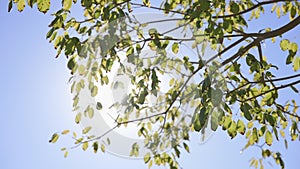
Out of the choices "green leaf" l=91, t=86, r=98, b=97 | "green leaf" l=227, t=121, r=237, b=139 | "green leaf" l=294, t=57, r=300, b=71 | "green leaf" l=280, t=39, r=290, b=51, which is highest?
"green leaf" l=280, t=39, r=290, b=51

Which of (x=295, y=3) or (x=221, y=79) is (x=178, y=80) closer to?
(x=221, y=79)

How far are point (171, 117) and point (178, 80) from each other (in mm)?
343

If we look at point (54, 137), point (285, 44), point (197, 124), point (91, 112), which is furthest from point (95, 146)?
point (285, 44)

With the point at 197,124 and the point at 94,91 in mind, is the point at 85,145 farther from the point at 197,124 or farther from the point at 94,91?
the point at 197,124

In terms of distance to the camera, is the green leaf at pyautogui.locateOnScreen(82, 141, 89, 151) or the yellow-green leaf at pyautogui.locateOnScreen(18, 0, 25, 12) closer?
the yellow-green leaf at pyautogui.locateOnScreen(18, 0, 25, 12)

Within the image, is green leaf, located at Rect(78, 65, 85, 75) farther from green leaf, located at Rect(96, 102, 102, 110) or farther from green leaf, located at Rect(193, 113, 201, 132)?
green leaf, located at Rect(193, 113, 201, 132)

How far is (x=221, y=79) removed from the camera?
1406 mm

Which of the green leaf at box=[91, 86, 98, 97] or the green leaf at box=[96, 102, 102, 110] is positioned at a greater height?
the green leaf at box=[91, 86, 98, 97]

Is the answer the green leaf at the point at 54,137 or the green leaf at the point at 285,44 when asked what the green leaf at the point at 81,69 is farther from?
the green leaf at the point at 285,44

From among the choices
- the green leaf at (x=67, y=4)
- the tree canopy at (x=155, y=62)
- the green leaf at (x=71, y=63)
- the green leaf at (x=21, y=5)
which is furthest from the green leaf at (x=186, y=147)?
the green leaf at (x=21, y=5)

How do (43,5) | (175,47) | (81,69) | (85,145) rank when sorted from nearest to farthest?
1. (43,5)
2. (81,69)
3. (175,47)
4. (85,145)

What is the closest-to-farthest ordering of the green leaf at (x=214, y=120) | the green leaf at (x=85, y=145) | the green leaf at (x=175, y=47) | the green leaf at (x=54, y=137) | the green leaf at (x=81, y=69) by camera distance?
the green leaf at (x=214, y=120)
the green leaf at (x=81, y=69)
the green leaf at (x=175, y=47)
the green leaf at (x=54, y=137)
the green leaf at (x=85, y=145)

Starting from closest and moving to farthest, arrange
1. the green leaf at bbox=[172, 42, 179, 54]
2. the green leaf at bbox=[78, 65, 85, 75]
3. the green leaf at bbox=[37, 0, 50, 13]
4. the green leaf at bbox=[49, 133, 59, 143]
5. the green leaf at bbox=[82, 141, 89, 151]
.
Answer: the green leaf at bbox=[37, 0, 50, 13] < the green leaf at bbox=[78, 65, 85, 75] < the green leaf at bbox=[172, 42, 179, 54] < the green leaf at bbox=[49, 133, 59, 143] < the green leaf at bbox=[82, 141, 89, 151]

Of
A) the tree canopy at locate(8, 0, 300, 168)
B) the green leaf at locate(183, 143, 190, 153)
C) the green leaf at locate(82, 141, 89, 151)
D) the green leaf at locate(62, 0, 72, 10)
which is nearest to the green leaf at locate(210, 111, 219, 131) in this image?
the tree canopy at locate(8, 0, 300, 168)
